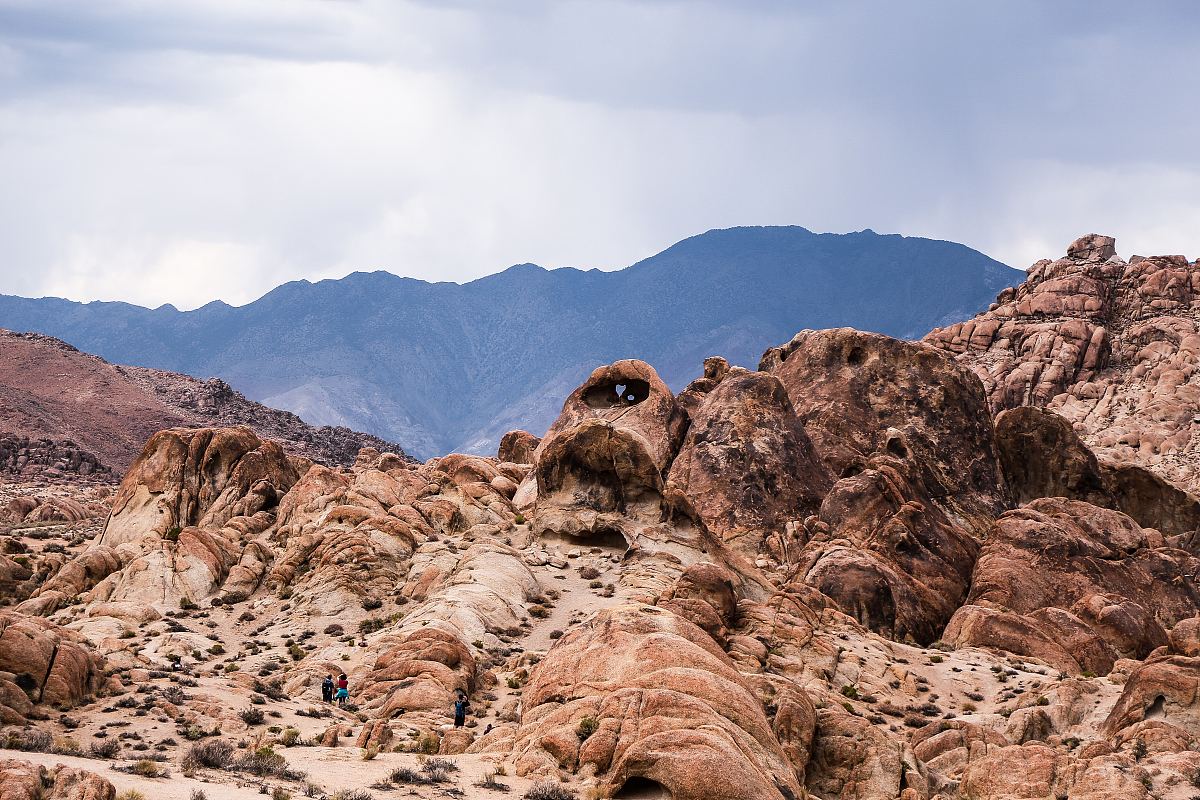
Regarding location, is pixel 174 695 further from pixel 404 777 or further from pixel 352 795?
pixel 352 795

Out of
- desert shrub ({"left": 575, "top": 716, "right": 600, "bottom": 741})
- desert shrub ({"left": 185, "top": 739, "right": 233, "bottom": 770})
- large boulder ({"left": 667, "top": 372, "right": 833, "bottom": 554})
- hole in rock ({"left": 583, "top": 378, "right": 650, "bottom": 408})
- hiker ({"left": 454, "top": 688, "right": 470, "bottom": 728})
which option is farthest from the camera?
hole in rock ({"left": 583, "top": 378, "right": 650, "bottom": 408})

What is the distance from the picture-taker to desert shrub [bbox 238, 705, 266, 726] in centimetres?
3600

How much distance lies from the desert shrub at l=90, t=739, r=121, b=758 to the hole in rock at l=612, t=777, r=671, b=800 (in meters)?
12.9

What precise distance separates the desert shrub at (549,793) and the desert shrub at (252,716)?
11.4 metres

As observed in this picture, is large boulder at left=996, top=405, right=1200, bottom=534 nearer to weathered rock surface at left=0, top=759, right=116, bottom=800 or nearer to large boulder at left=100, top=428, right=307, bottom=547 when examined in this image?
large boulder at left=100, top=428, right=307, bottom=547

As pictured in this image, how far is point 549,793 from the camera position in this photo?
92.3ft

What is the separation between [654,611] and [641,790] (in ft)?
34.6

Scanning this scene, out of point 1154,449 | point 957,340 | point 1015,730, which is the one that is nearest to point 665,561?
point 1015,730

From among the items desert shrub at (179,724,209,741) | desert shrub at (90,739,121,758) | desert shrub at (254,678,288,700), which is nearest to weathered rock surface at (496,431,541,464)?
desert shrub at (254,678,288,700)

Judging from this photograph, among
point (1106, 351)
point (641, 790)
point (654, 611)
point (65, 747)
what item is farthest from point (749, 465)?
point (1106, 351)

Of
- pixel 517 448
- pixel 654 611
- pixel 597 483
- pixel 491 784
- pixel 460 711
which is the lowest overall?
pixel 491 784

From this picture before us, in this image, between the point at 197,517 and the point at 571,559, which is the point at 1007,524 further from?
the point at 197,517

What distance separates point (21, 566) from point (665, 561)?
32597 millimetres

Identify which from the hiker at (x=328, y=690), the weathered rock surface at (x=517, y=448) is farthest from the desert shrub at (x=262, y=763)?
the weathered rock surface at (x=517, y=448)
